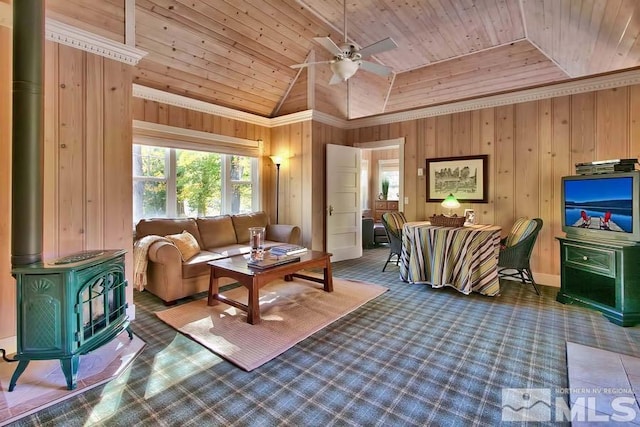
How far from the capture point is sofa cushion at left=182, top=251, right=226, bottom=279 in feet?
11.5

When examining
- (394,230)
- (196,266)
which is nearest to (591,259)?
(394,230)

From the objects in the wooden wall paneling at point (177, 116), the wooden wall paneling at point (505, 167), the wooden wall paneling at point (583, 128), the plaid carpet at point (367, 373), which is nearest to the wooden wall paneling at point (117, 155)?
the plaid carpet at point (367, 373)

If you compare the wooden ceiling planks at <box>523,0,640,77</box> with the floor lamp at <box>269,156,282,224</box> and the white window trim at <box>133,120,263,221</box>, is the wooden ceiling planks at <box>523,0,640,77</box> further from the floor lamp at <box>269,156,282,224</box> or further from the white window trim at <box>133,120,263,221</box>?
the white window trim at <box>133,120,263,221</box>

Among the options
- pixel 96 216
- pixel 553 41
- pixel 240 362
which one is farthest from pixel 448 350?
pixel 553 41

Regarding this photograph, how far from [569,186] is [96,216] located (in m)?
→ 4.73

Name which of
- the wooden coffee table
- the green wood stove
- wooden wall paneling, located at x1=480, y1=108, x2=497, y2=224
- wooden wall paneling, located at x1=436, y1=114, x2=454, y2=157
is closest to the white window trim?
the wooden coffee table

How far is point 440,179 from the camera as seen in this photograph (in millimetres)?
5094

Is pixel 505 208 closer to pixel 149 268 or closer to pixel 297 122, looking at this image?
pixel 297 122

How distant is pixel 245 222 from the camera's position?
5.02 meters

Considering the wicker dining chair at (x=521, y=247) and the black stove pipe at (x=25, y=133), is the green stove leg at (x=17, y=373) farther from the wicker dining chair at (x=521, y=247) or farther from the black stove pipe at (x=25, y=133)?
the wicker dining chair at (x=521, y=247)

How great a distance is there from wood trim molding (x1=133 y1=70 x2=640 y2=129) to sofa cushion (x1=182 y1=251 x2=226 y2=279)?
230cm

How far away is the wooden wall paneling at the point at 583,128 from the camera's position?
3.87 meters

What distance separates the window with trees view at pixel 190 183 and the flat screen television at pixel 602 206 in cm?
454

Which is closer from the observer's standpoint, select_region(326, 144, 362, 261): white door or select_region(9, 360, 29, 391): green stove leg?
select_region(9, 360, 29, 391): green stove leg
